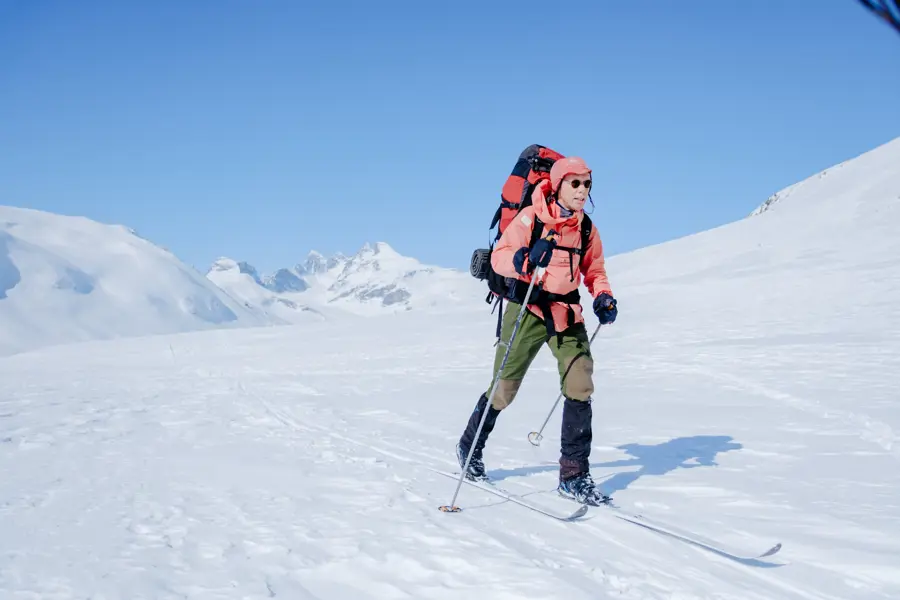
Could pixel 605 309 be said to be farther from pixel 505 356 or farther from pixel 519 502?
pixel 519 502

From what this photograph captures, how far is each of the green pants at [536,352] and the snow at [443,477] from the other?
812 mm

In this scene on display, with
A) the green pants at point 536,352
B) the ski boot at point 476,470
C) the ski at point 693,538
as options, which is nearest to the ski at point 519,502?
the ski boot at point 476,470

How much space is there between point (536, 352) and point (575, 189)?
1313mm

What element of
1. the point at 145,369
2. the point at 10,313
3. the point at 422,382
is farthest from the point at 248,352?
the point at 10,313

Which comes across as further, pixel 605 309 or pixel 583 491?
pixel 605 309

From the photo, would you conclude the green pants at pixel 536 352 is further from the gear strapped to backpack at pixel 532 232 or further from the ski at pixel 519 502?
the ski at pixel 519 502

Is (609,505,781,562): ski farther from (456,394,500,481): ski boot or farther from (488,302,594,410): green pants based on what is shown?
(456,394,500,481): ski boot

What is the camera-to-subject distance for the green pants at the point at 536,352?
510 cm

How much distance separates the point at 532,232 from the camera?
5184 mm

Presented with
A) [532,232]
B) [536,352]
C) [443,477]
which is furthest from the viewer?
[443,477]

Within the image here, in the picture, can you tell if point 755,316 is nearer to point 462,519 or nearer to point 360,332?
point 360,332

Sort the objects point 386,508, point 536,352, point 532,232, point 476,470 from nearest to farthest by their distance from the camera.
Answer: point 386,508, point 532,232, point 536,352, point 476,470

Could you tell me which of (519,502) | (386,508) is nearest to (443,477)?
(519,502)

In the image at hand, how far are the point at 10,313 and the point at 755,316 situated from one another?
6168 inches
